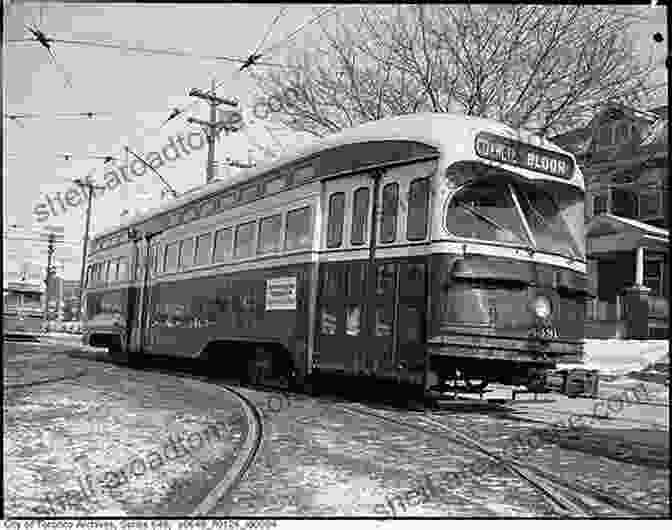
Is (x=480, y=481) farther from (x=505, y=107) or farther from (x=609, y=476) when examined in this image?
(x=505, y=107)

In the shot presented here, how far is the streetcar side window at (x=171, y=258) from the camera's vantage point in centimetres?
1361

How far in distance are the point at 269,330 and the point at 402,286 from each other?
2545mm

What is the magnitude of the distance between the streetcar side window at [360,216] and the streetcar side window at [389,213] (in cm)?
28

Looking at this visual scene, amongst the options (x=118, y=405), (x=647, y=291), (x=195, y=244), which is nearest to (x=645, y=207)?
(x=647, y=291)

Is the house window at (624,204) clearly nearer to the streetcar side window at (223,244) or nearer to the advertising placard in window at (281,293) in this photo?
the streetcar side window at (223,244)

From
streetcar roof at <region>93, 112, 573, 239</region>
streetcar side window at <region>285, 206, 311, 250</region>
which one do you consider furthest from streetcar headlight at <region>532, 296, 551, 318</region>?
streetcar side window at <region>285, 206, 311, 250</region>

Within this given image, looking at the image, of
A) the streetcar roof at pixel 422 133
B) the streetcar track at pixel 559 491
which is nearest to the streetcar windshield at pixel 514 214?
the streetcar roof at pixel 422 133

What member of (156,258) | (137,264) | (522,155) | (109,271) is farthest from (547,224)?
(109,271)

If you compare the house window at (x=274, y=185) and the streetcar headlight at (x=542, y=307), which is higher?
the house window at (x=274, y=185)

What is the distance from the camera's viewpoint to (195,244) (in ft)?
41.8

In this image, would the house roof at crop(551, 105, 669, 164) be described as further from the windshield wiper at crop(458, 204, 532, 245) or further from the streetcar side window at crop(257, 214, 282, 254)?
the windshield wiper at crop(458, 204, 532, 245)

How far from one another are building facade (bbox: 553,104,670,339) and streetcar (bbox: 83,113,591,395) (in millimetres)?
3295

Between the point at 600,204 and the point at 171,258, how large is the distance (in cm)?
1849

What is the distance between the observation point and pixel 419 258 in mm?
7867
